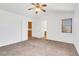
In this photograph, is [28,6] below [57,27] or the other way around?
the other way around

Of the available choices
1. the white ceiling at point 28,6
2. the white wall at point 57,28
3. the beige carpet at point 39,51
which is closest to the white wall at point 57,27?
the white wall at point 57,28

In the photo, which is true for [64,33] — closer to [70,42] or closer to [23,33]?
[70,42]

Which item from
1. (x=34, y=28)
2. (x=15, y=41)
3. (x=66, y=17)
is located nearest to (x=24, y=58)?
(x=15, y=41)

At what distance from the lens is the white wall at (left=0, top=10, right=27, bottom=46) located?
4648mm

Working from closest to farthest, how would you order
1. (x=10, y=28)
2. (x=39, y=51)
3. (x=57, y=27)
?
(x=39, y=51) < (x=10, y=28) < (x=57, y=27)

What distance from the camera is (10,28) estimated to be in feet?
17.0

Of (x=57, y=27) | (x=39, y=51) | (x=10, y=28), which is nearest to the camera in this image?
(x=39, y=51)

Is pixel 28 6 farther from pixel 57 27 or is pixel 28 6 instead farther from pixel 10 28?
pixel 57 27

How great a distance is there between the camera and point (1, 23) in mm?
4570

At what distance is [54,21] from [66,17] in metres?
1.00

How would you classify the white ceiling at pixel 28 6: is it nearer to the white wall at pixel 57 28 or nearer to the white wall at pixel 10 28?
the white wall at pixel 10 28

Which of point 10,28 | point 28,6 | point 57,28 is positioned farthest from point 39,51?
point 57,28

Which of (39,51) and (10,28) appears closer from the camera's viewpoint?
(39,51)

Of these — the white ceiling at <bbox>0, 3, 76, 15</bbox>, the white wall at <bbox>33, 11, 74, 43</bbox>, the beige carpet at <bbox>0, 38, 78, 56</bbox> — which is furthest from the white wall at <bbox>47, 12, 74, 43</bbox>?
the white ceiling at <bbox>0, 3, 76, 15</bbox>
